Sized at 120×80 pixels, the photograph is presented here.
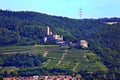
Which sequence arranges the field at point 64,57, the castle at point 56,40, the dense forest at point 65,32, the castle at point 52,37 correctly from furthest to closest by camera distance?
the castle at point 52,37
the castle at point 56,40
the dense forest at point 65,32
the field at point 64,57

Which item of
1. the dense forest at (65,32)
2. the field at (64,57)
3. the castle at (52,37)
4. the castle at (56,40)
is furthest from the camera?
the castle at (52,37)

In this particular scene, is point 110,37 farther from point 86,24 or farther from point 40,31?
point 86,24

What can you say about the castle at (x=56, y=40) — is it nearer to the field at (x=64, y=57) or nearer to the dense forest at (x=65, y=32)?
the dense forest at (x=65, y=32)

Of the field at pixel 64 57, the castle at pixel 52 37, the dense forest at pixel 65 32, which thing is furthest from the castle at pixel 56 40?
the field at pixel 64 57

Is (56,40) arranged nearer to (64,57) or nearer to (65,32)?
(65,32)

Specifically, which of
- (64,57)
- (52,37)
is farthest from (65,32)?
(64,57)

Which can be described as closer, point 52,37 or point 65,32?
point 52,37
